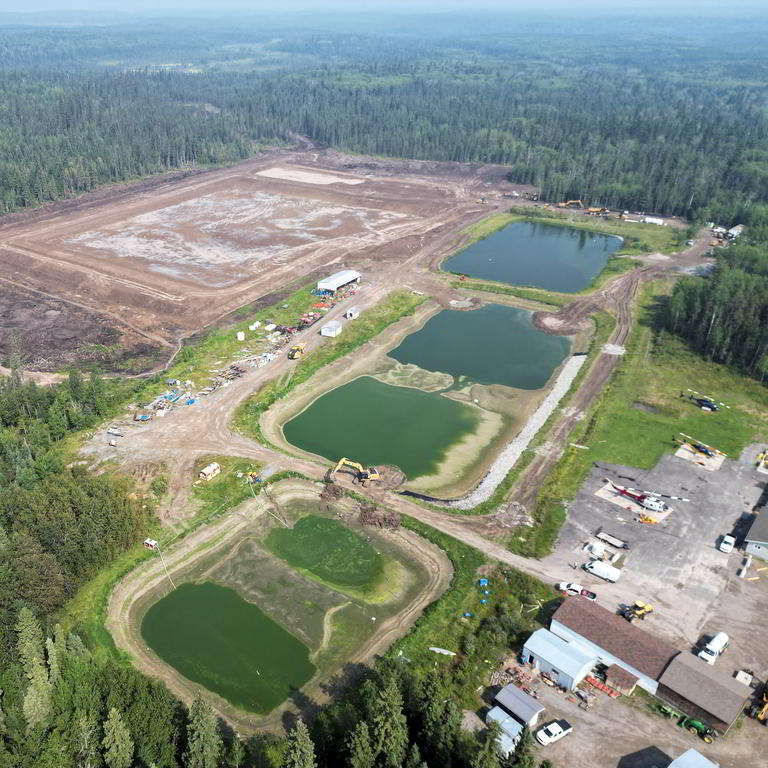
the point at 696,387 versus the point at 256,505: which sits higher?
the point at 696,387

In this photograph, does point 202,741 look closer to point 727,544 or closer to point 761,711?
point 761,711

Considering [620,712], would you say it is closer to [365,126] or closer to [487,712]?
[487,712]

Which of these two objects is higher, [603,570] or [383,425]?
[603,570]

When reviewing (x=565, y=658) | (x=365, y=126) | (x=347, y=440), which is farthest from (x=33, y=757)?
(x=365, y=126)

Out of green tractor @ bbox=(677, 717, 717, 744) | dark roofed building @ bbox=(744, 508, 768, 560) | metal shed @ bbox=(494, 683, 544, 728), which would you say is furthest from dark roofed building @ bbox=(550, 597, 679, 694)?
dark roofed building @ bbox=(744, 508, 768, 560)

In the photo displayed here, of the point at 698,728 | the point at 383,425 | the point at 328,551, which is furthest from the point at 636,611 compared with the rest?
the point at 383,425

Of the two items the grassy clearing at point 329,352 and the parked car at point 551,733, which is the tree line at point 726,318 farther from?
the parked car at point 551,733
